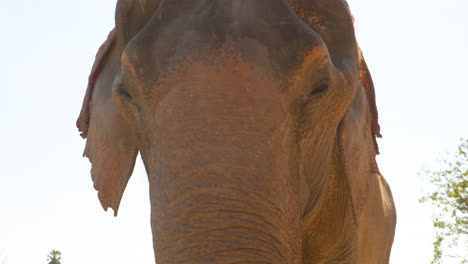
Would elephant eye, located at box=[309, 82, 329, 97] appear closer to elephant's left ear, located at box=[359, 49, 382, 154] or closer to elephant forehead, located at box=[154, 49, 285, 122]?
elephant forehead, located at box=[154, 49, 285, 122]

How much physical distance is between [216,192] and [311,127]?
795 millimetres

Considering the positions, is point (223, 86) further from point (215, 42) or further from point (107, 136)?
point (107, 136)

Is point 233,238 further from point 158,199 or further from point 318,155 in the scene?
point 318,155

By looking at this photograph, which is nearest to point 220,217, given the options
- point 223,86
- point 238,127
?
point 238,127

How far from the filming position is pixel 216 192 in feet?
8.79

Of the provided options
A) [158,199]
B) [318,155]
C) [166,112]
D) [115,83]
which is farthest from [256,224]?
[115,83]

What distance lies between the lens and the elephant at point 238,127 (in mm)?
2697

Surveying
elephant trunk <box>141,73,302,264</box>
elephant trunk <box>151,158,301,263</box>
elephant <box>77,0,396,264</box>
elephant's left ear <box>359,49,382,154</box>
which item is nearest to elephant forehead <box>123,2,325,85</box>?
elephant <box>77,0,396,264</box>

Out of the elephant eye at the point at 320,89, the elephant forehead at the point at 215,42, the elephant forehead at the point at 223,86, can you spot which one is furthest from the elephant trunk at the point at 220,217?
the elephant eye at the point at 320,89

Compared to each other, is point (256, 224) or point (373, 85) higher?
point (373, 85)

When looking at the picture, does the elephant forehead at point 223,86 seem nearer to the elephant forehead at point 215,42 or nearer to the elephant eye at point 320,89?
the elephant forehead at point 215,42

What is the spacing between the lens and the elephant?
8.85ft

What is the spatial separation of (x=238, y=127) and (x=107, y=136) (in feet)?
4.15

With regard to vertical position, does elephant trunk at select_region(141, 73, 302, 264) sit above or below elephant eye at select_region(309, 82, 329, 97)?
below
